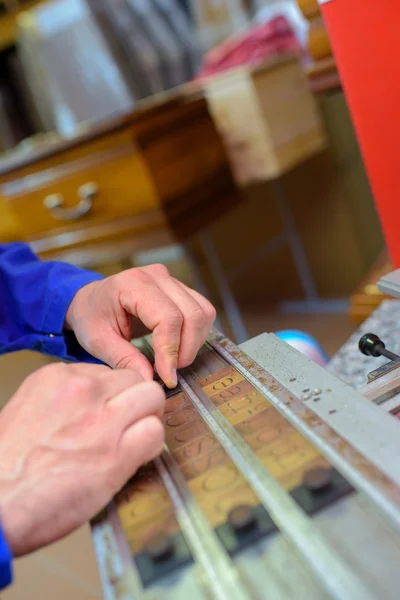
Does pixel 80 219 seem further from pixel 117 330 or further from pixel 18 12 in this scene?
pixel 18 12

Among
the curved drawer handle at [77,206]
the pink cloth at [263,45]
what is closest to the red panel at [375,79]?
the curved drawer handle at [77,206]

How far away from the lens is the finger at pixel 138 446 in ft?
1.43

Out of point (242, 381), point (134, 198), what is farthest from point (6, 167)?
point (242, 381)

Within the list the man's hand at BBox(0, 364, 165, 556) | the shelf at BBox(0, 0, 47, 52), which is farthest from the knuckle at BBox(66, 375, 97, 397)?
the shelf at BBox(0, 0, 47, 52)

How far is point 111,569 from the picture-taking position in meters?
0.38

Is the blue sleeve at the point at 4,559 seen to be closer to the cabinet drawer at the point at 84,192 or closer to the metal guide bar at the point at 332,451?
the metal guide bar at the point at 332,451

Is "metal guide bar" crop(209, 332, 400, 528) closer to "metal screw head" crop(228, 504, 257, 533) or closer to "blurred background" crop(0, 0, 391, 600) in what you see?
"metal screw head" crop(228, 504, 257, 533)

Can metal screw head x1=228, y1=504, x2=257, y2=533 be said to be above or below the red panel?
below

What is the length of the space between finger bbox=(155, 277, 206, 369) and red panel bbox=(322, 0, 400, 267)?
0.38 metres

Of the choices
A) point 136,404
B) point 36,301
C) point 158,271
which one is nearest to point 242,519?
point 136,404

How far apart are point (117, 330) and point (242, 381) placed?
8.1 inches

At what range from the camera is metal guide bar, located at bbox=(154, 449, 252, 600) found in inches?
12.9

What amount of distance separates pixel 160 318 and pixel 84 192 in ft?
3.68

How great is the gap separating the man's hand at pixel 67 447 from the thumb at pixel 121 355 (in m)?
0.09
